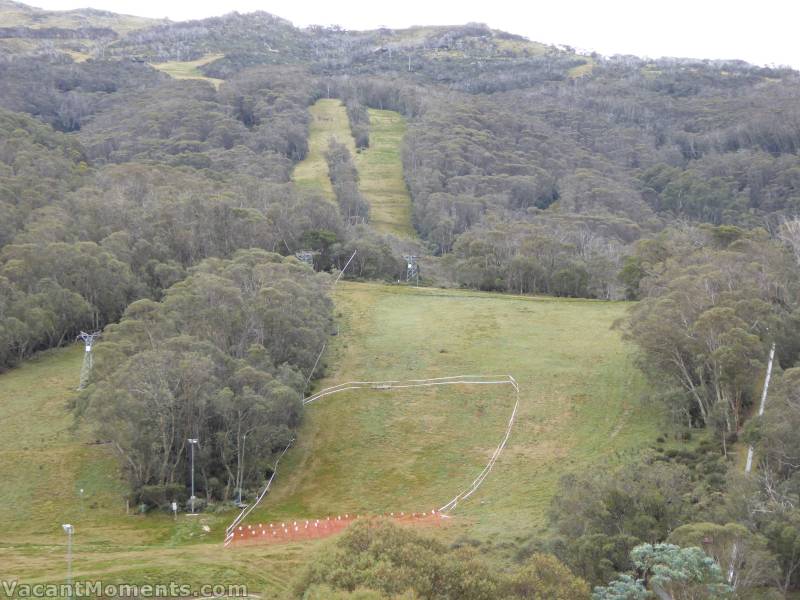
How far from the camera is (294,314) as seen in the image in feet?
149

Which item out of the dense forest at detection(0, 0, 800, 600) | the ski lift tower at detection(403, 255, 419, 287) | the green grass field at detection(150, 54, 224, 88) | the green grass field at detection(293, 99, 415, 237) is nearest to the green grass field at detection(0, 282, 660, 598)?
the dense forest at detection(0, 0, 800, 600)

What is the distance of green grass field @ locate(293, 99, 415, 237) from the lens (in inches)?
4279

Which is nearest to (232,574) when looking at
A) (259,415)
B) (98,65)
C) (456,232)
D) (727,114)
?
(259,415)

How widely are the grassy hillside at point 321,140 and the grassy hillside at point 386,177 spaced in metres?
4.37

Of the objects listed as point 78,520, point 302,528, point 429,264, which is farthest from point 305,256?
point 302,528

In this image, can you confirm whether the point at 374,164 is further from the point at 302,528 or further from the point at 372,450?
the point at 302,528

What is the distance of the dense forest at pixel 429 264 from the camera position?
2459 cm

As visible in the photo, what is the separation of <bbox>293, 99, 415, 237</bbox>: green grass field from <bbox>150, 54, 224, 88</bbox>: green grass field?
29.9m

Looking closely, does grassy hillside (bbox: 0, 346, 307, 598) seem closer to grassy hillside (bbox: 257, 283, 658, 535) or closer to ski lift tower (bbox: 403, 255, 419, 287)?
grassy hillside (bbox: 257, 283, 658, 535)

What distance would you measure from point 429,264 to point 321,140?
2366 inches

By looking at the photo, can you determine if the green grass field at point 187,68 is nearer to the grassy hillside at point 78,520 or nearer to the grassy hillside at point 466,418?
the grassy hillside at point 466,418

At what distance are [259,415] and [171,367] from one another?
4238 mm

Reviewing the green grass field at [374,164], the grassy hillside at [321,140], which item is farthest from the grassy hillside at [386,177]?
the grassy hillside at [321,140]

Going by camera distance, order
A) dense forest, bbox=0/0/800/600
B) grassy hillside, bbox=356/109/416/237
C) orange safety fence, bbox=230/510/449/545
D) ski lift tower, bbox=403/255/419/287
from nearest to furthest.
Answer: dense forest, bbox=0/0/800/600, orange safety fence, bbox=230/510/449/545, ski lift tower, bbox=403/255/419/287, grassy hillside, bbox=356/109/416/237
